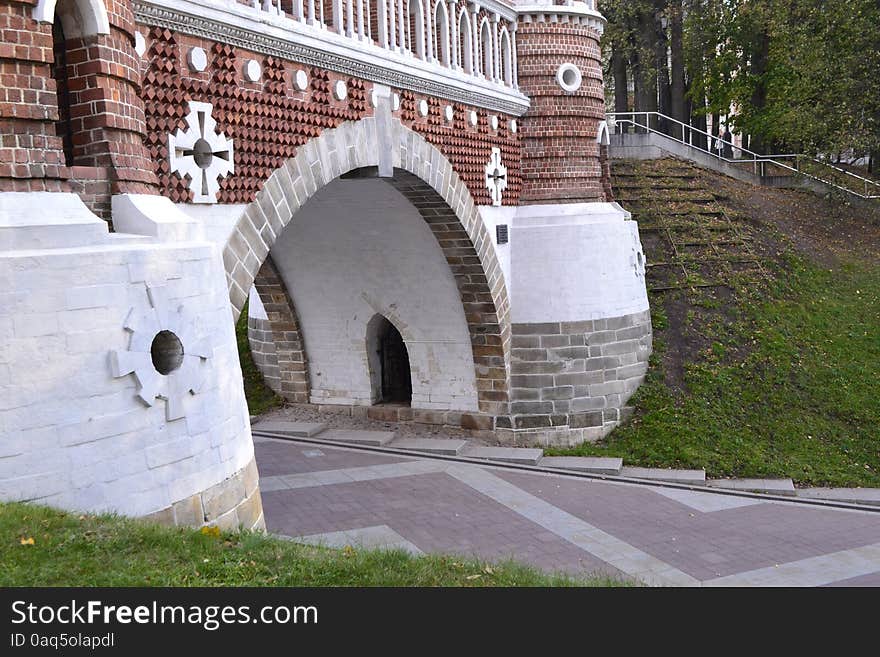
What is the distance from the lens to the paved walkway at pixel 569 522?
388 inches

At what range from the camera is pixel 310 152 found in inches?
376

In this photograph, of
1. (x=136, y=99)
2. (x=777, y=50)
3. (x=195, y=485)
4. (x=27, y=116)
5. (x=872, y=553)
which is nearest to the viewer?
(x=27, y=116)

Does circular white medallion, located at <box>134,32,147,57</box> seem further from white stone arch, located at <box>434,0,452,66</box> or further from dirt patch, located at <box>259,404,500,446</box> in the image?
dirt patch, located at <box>259,404,500,446</box>

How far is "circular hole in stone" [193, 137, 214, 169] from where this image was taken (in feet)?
26.1

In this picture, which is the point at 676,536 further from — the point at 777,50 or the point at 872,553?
the point at 777,50

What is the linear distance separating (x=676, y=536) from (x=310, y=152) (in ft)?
20.0

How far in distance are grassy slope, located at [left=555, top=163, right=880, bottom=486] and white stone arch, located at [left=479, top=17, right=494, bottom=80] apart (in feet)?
18.4

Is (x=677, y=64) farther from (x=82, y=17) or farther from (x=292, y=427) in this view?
(x=82, y=17)

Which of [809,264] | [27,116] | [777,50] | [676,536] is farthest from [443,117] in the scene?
[777,50]

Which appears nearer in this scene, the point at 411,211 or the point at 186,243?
the point at 186,243

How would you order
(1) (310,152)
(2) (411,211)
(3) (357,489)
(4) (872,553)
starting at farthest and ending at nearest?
1. (2) (411,211)
2. (3) (357,489)
3. (4) (872,553)
4. (1) (310,152)

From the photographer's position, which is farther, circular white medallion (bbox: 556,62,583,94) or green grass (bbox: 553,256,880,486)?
circular white medallion (bbox: 556,62,583,94)

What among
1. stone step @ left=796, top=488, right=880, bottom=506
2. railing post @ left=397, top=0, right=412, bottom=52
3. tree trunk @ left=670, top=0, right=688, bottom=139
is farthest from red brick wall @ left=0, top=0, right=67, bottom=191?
tree trunk @ left=670, top=0, right=688, bottom=139

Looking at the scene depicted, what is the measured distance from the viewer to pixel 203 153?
800 cm
